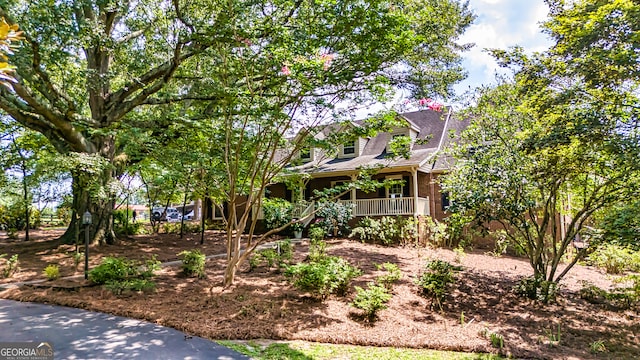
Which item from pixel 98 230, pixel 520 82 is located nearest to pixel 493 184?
pixel 520 82

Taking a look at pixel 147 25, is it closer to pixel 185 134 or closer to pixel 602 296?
Answer: pixel 185 134

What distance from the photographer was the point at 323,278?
6.05 m

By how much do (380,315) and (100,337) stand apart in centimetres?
411

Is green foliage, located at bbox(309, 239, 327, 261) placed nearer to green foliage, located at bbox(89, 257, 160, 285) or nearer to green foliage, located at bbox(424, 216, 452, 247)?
green foliage, located at bbox(89, 257, 160, 285)

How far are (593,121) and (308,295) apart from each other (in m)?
5.52

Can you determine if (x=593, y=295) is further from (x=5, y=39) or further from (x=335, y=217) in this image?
(x=5, y=39)

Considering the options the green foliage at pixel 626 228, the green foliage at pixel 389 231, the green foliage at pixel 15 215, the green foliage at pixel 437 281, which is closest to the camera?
the green foliage at pixel 626 228

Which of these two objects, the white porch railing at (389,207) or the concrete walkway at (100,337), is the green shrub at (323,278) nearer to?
the concrete walkway at (100,337)

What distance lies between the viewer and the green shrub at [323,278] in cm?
611

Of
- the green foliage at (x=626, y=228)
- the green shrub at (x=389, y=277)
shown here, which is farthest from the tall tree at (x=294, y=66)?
the green foliage at (x=626, y=228)

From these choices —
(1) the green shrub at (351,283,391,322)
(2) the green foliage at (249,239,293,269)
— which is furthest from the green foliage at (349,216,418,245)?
(1) the green shrub at (351,283,391,322)

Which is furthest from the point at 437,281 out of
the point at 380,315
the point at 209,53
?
the point at 209,53

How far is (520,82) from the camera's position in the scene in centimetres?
652

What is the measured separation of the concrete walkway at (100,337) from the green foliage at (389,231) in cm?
862
